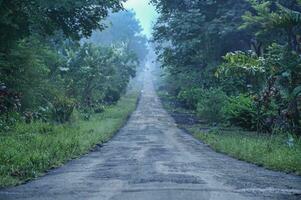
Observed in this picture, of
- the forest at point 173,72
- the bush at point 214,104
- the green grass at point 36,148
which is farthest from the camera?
the bush at point 214,104

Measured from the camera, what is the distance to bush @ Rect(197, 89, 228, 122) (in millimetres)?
28359

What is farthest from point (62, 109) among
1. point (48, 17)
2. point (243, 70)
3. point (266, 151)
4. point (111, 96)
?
point (111, 96)

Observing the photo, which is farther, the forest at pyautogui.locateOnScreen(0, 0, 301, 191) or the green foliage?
the green foliage

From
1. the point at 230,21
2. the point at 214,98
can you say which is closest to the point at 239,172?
the point at 214,98

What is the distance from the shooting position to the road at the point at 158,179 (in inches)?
343

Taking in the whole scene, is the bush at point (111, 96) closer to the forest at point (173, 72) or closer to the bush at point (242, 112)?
the forest at point (173, 72)

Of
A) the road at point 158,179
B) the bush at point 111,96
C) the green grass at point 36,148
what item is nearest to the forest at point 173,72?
the green grass at point 36,148

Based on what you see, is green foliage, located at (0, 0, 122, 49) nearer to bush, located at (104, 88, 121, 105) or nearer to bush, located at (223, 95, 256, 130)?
bush, located at (223, 95, 256, 130)

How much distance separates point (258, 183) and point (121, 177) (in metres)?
2.93

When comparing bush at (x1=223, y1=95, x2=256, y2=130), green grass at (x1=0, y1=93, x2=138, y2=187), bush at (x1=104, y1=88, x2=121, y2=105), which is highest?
bush at (x1=104, y1=88, x2=121, y2=105)

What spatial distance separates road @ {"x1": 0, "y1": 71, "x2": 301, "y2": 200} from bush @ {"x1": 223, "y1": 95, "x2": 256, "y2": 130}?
25.5 feet

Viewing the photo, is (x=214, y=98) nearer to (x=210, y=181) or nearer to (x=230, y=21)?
(x=230, y=21)

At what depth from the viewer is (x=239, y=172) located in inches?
471

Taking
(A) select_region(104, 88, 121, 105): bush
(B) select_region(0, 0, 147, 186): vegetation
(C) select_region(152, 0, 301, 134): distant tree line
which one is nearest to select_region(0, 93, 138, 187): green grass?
(B) select_region(0, 0, 147, 186): vegetation
